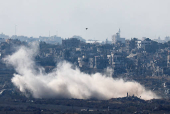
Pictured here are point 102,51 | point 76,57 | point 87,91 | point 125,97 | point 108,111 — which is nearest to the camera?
point 108,111

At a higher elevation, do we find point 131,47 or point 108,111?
point 131,47

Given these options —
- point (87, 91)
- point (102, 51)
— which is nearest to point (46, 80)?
point (87, 91)

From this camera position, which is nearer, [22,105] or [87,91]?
[22,105]

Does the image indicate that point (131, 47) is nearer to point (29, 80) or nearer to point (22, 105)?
point (29, 80)

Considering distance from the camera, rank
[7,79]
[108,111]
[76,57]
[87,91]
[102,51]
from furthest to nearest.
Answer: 1. [102,51]
2. [76,57]
3. [7,79]
4. [87,91]
5. [108,111]

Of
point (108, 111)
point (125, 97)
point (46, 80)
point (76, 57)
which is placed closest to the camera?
point (108, 111)

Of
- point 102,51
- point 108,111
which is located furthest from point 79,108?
point 102,51

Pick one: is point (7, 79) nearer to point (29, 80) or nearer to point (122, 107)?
point (29, 80)

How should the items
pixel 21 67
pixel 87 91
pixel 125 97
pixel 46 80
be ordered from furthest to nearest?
1. pixel 21 67
2. pixel 46 80
3. pixel 87 91
4. pixel 125 97

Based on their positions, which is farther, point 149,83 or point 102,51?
point 102,51
